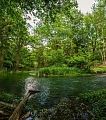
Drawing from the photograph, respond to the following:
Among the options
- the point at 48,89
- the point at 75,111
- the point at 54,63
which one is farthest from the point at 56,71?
the point at 75,111

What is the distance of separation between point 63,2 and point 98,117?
19.9ft

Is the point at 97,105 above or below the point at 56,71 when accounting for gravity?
below

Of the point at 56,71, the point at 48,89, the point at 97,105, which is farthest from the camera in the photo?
the point at 56,71

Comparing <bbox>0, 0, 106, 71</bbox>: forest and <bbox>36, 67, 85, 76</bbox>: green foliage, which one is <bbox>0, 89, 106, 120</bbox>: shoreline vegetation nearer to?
<bbox>36, 67, 85, 76</bbox>: green foliage

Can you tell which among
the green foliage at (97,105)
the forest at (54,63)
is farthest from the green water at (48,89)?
the green foliage at (97,105)

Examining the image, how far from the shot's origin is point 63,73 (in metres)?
34.8

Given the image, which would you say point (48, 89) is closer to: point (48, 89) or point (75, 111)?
point (48, 89)

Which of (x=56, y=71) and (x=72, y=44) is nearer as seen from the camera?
(x=56, y=71)

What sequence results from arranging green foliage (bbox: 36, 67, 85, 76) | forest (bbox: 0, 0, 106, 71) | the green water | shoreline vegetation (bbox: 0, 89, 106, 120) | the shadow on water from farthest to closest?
forest (bbox: 0, 0, 106, 71)
green foliage (bbox: 36, 67, 85, 76)
the green water
the shadow on water
shoreline vegetation (bbox: 0, 89, 106, 120)

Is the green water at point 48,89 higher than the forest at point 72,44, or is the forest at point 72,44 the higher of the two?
the forest at point 72,44

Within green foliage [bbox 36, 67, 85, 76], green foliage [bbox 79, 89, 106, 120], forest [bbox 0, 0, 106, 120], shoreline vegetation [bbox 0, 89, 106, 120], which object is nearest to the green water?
forest [bbox 0, 0, 106, 120]

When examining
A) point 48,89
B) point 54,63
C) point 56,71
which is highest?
point 54,63

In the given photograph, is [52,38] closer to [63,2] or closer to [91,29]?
[91,29]

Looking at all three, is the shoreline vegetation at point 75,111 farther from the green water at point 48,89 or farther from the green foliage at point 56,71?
the green foliage at point 56,71
